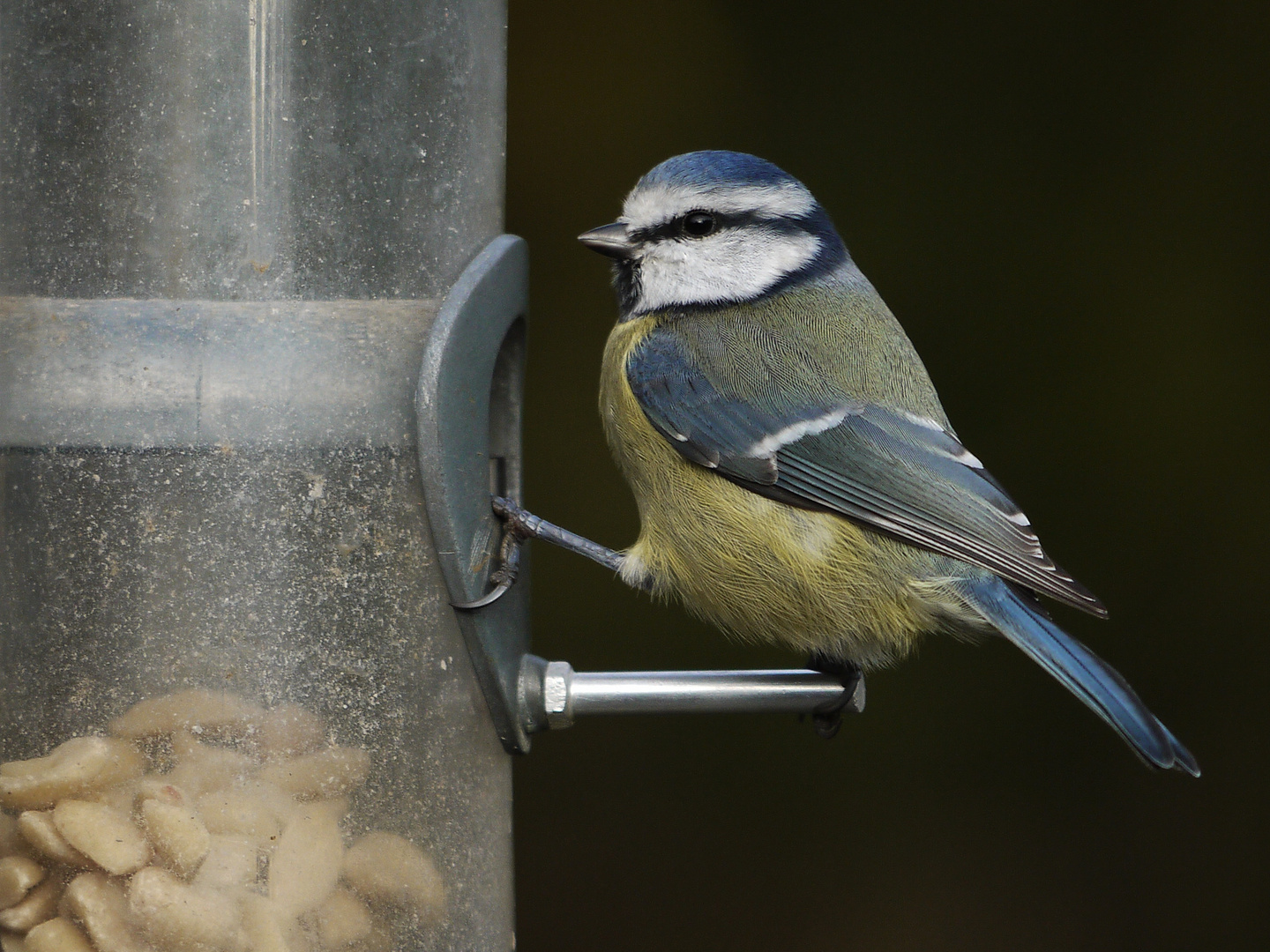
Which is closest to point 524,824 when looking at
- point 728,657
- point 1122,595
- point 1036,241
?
point 728,657

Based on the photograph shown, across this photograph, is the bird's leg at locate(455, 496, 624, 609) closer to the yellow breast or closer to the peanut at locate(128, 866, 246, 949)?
the yellow breast

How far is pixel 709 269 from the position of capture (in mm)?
2080

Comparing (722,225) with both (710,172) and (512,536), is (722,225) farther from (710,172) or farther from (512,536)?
(512,536)

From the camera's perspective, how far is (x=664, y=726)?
370cm

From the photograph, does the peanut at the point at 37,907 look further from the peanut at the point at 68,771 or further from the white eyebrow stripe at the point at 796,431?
the white eyebrow stripe at the point at 796,431

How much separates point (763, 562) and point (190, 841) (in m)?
0.82

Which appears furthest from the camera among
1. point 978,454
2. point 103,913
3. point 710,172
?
point 978,454

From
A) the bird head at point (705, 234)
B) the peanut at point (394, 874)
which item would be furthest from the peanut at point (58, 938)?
the bird head at point (705, 234)

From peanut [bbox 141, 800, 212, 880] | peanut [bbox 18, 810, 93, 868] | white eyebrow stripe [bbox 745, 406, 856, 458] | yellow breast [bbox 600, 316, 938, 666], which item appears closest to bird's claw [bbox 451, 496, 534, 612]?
yellow breast [bbox 600, 316, 938, 666]

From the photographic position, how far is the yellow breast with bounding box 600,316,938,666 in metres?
1.89

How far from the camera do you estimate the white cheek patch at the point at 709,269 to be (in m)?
2.07

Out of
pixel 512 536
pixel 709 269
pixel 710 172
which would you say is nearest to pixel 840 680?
pixel 512 536

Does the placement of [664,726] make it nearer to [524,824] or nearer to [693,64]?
[524,824]

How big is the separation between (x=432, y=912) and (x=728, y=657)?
2.00 metres
